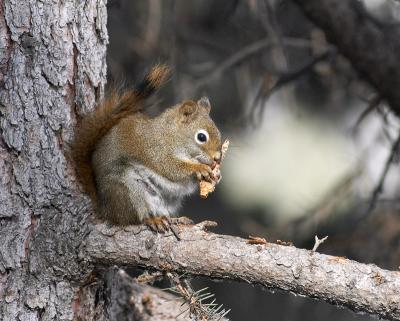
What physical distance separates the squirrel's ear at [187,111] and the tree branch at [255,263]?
1.84 feet

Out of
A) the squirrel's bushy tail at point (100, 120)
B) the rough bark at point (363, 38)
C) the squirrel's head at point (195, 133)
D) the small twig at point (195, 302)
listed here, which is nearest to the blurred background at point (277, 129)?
the rough bark at point (363, 38)

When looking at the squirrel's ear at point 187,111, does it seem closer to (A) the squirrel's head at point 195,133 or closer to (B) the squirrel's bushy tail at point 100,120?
(A) the squirrel's head at point 195,133

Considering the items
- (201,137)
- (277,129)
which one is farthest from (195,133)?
(277,129)

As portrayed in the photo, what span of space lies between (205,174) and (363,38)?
105 centimetres

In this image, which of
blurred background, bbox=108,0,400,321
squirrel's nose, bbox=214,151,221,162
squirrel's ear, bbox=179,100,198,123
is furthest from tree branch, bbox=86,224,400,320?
blurred background, bbox=108,0,400,321

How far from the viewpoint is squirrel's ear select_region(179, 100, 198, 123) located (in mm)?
2332

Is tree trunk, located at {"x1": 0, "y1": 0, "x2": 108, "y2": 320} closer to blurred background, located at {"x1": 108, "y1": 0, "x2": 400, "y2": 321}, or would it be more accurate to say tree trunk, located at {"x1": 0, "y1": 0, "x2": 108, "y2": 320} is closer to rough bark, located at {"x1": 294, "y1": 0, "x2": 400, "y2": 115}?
blurred background, located at {"x1": 108, "y1": 0, "x2": 400, "y2": 321}

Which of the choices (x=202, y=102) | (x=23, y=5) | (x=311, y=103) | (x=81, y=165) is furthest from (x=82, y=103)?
(x=311, y=103)

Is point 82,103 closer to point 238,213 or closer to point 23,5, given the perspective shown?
point 23,5

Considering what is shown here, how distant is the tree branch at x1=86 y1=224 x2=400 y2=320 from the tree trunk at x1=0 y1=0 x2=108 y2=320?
87 mm

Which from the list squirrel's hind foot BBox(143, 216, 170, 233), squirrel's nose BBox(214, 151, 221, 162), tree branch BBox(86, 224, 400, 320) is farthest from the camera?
squirrel's nose BBox(214, 151, 221, 162)

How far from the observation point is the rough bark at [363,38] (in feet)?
9.33

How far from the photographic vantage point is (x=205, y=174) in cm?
216

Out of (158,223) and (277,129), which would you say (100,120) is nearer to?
(158,223)
